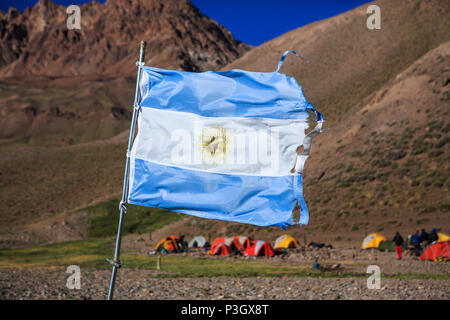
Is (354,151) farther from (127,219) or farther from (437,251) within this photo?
(127,219)

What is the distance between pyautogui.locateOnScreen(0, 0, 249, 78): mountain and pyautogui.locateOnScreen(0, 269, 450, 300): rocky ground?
141 meters

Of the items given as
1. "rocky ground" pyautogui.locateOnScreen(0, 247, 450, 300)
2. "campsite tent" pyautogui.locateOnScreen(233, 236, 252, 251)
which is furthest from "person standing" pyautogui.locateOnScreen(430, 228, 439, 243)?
"campsite tent" pyautogui.locateOnScreen(233, 236, 252, 251)

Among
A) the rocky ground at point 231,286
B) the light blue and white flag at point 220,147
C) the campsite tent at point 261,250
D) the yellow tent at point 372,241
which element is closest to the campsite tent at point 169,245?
the campsite tent at point 261,250

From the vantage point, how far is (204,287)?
16.3 m

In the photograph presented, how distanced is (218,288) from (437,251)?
38.8 ft

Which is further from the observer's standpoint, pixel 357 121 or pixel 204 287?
pixel 357 121

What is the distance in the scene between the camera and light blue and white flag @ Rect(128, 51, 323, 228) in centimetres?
650

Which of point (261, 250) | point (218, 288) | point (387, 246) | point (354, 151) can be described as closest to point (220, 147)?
point (218, 288)

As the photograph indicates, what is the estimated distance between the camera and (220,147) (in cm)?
671

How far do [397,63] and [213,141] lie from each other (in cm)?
6550

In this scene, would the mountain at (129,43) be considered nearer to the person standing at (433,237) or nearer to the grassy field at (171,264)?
the grassy field at (171,264)

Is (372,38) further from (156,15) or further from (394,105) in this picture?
(156,15)
